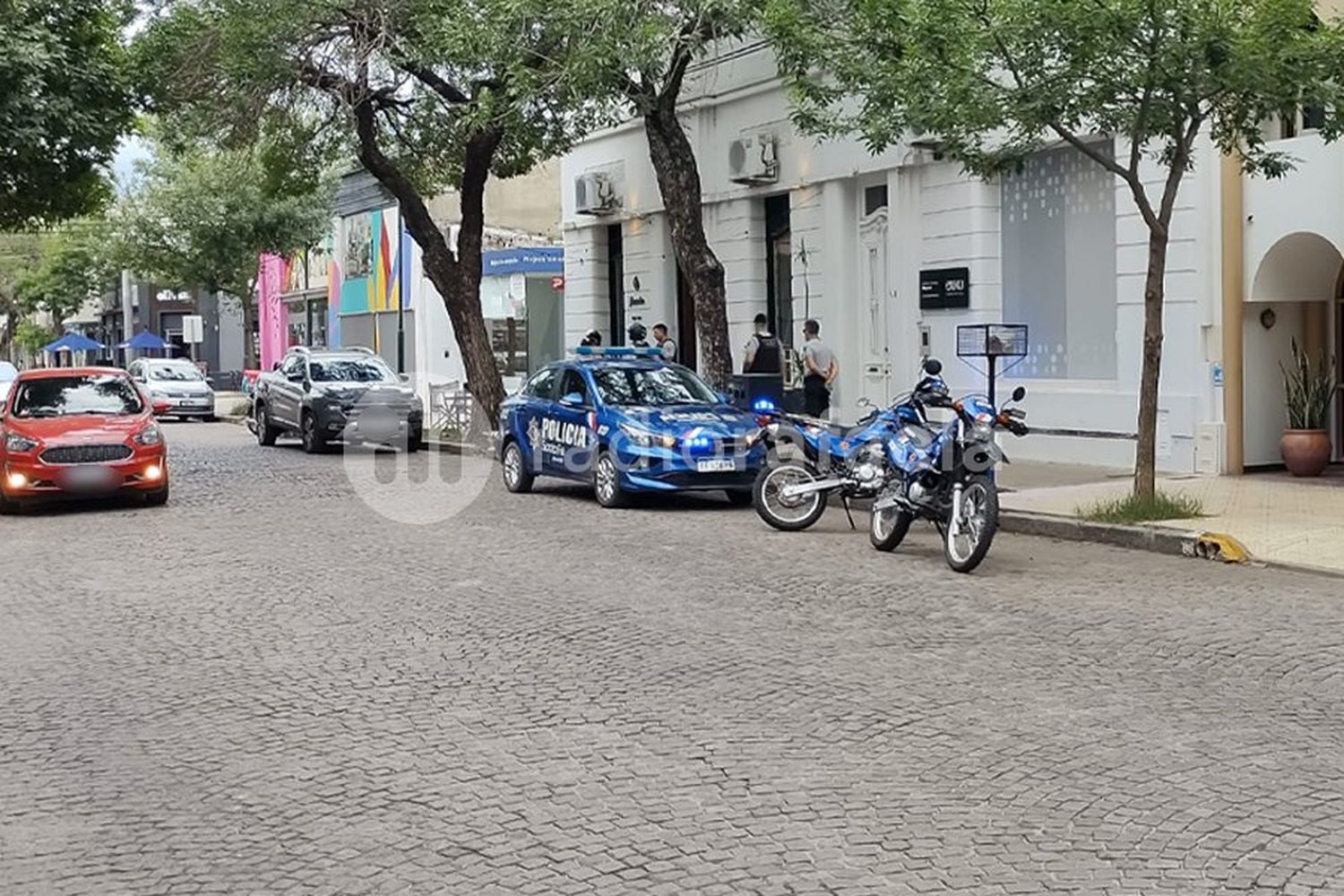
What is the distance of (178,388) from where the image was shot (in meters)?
39.8

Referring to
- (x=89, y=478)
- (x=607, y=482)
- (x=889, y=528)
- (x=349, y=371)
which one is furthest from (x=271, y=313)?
(x=889, y=528)

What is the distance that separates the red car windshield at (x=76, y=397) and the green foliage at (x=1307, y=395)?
12.5m

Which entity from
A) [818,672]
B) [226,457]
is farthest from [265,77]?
[818,672]

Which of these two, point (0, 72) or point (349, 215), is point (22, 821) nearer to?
point (0, 72)

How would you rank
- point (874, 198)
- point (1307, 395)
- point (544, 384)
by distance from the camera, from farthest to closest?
point (874, 198) → point (544, 384) → point (1307, 395)

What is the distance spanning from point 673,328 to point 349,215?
71.9 ft

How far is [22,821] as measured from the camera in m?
6.11

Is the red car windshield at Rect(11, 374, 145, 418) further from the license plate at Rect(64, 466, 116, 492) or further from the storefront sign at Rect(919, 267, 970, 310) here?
the storefront sign at Rect(919, 267, 970, 310)

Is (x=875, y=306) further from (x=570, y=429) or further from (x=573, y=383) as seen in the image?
(x=570, y=429)

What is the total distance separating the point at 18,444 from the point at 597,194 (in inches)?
565

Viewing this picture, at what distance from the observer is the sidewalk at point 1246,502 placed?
1240 cm

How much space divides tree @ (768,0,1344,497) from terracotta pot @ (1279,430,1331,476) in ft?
10.8

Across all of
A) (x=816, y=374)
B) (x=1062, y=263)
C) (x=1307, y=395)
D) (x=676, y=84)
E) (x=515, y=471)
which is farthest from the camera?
(x=816, y=374)

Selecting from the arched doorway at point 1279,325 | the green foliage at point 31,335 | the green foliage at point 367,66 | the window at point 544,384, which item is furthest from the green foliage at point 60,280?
the arched doorway at point 1279,325
